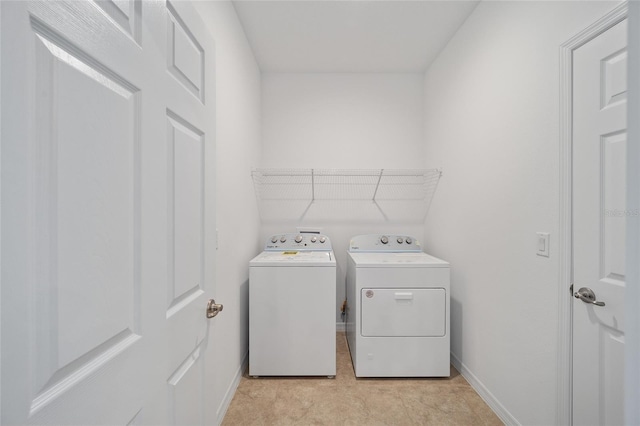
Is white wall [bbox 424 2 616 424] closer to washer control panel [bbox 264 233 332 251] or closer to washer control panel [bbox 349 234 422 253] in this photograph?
washer control panel [bbox 349 234 422 253]

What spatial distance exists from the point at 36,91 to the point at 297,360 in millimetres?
2048

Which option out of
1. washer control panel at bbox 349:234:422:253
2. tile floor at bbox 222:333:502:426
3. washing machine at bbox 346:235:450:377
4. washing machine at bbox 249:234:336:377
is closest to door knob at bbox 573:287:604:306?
washing machine at bbox 346:235:450:377

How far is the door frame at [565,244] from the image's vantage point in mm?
1214

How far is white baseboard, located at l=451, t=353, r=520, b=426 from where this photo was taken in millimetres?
1568

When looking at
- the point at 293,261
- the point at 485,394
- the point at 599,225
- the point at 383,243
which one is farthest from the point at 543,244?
the point at 293,261

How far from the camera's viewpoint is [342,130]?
279cm

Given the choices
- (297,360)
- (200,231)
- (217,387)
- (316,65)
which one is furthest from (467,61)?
(217,387)

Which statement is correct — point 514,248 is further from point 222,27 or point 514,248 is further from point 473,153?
point 222,27

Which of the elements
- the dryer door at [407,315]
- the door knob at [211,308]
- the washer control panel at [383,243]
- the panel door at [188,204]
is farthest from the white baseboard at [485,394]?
the door knob at [211,308]

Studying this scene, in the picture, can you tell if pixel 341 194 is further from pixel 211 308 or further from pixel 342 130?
pixel 211 308

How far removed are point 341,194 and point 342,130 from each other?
0.68 metres

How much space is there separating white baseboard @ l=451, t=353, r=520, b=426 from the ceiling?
8.78 feet

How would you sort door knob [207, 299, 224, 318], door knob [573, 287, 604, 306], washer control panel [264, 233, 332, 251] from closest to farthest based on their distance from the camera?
door knob [207, 299, 224, 318], door knob [573, 287, 604, 306], washer control panel [264, 233, 332, 251]

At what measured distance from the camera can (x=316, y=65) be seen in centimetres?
262
